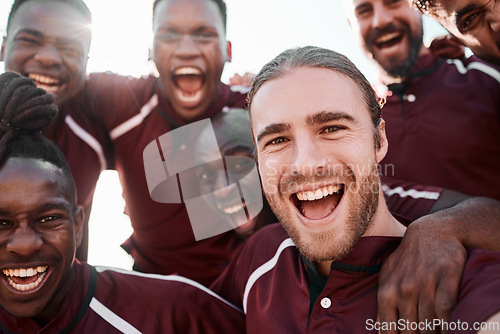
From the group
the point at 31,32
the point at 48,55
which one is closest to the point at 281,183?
the point at 48,55

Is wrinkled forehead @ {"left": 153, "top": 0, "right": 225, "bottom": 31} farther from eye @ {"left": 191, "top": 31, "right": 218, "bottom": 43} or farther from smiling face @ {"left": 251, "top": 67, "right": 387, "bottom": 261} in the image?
smiling face @ {"left": 251, "top": 67, "right": 387, "bottom": 261}

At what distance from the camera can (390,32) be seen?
3613 millimetres

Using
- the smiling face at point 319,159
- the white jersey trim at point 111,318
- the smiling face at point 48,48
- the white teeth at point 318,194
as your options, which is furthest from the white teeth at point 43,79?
the white teeth at point 318,194

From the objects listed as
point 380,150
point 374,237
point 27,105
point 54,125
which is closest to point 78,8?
point 54,125

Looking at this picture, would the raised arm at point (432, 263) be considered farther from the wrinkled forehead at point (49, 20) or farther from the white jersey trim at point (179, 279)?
the wrinkled forehead at point (49, 20)

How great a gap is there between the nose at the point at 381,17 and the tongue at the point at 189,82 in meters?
1.51

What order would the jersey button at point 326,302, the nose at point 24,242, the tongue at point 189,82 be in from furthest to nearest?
the tongue at point 189,82
the nose at point 24,242
the jersey button at point 326,302

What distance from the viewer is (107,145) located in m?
3.72

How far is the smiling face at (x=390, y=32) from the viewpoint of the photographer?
359cm

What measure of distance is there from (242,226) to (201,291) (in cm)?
89

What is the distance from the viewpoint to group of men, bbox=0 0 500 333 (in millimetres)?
1912

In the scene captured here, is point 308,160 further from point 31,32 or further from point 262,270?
point 31,32

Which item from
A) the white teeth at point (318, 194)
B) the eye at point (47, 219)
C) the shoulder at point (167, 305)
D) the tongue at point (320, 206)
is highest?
the eye at point (47, 219)

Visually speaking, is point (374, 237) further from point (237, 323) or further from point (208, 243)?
point (208, 243)
